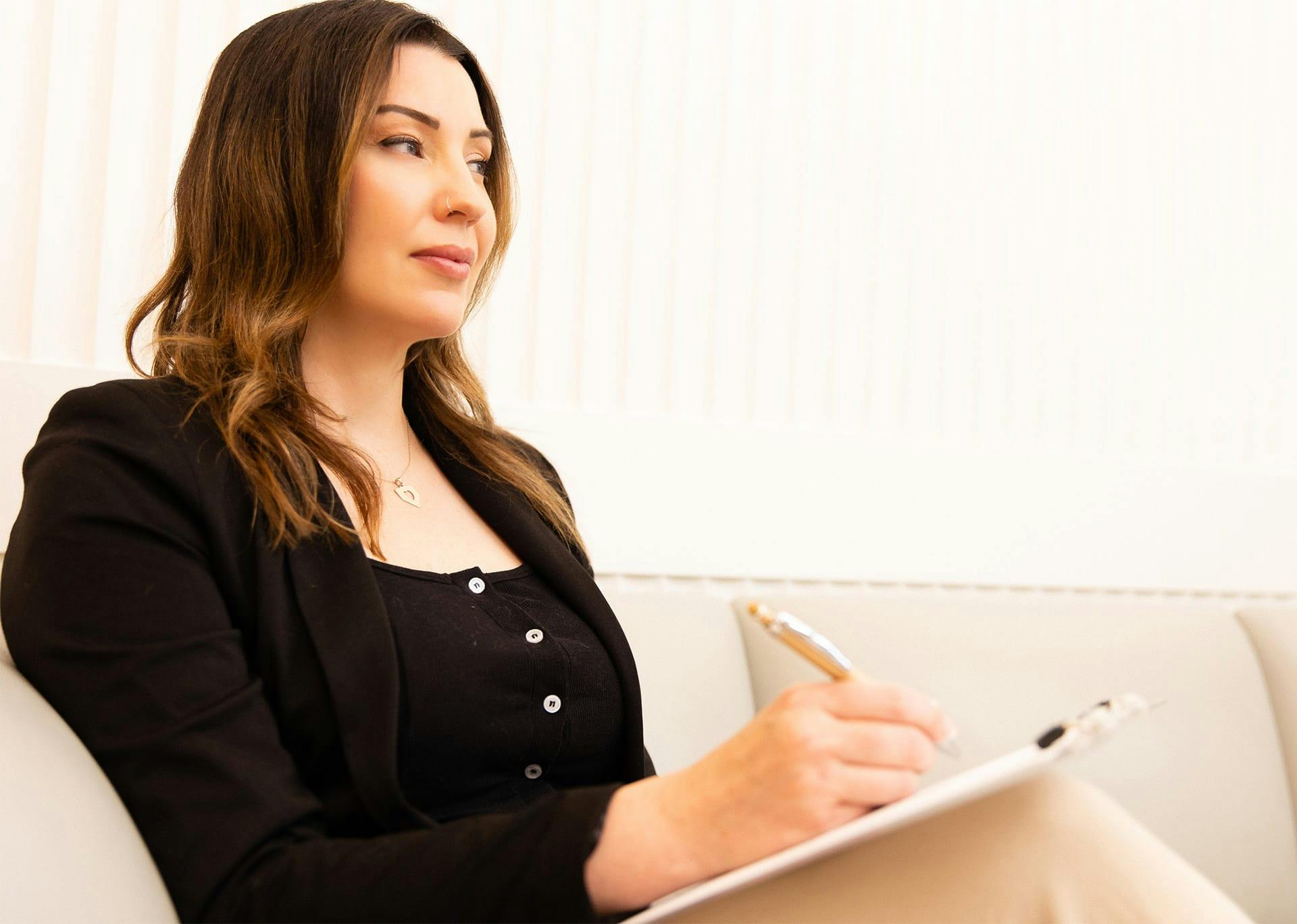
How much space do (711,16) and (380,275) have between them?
97 centimetres

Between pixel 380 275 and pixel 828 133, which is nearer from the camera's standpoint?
pixel 380 275

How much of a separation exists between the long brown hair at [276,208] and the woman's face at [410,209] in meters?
0.03

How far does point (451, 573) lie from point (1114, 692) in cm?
112

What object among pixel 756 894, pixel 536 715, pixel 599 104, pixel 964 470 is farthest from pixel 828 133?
pixel 756 894

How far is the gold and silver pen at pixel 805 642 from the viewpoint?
82 cm

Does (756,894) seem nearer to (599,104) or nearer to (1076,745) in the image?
(1076,745)

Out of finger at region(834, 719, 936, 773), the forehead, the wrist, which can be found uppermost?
the forehead

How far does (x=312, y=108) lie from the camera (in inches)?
51.8

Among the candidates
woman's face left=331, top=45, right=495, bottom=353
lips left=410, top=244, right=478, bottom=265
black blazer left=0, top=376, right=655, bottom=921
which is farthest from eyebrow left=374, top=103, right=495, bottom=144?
black blazer left=0, top=376, right=655, bottom=921

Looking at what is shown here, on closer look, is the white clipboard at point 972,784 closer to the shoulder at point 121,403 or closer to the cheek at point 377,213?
the shoulder at point 121,403

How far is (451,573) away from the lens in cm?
129

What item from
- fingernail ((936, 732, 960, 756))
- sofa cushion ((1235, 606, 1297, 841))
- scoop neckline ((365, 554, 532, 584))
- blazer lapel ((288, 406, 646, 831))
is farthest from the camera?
sofa cushion ((1235, 606, 1297, 841))

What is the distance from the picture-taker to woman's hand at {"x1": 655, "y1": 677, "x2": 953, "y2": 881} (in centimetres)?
85

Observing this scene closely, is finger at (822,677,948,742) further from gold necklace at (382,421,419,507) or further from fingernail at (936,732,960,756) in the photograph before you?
gold necklace at (382,421,419,507)
